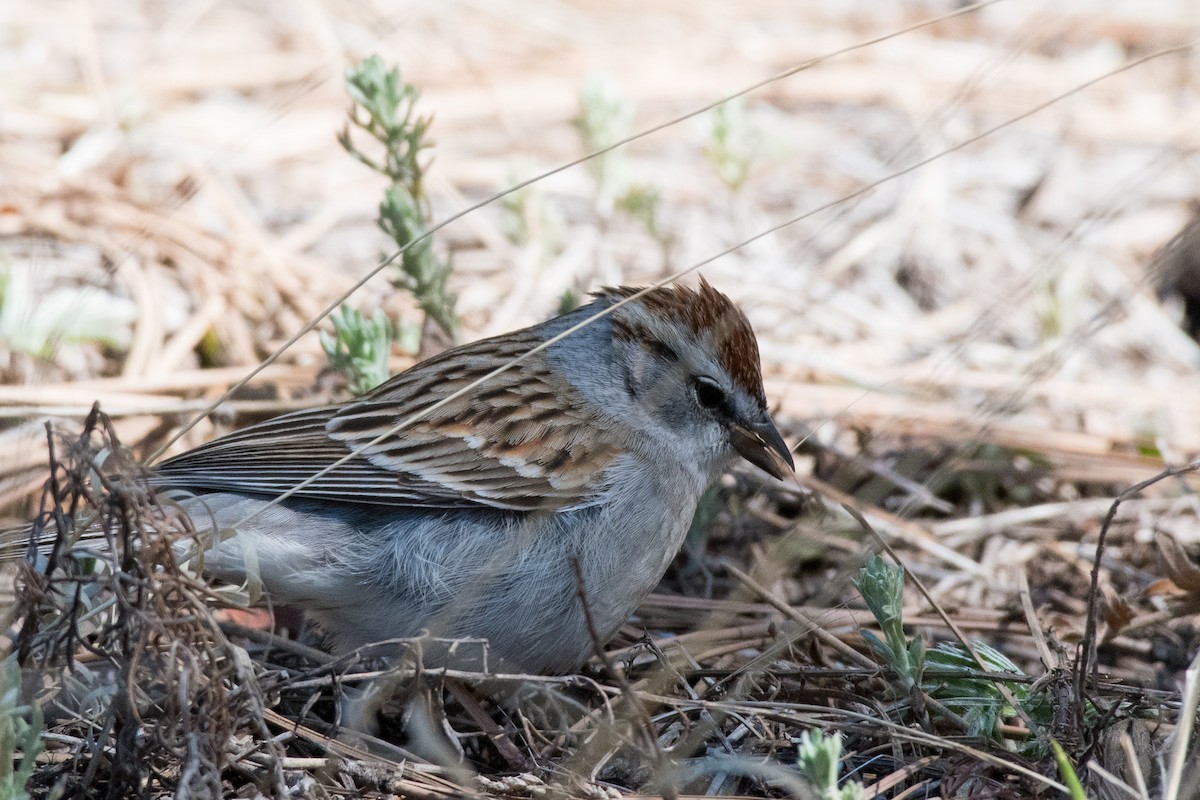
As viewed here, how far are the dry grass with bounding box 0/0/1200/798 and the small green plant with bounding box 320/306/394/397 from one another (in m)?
0.59

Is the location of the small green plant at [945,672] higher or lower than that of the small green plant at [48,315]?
lower

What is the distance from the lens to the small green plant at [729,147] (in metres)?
4.88

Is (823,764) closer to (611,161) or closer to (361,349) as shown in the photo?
(361,349)

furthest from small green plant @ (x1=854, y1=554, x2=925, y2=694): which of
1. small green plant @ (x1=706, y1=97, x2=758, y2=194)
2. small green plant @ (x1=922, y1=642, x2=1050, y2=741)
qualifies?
small green plant @ (x1=706, y1=97, x2=758, y2=194)

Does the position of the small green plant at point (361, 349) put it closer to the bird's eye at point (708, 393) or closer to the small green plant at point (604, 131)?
the bird's eye at point (708, 393)

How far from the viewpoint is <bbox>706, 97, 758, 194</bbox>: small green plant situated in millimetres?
4879

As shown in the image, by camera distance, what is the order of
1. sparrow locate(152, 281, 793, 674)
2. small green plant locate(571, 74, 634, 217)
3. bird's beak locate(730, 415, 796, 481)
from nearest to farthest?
sparrow locate(152, 281, 793, 674) → bird's beak locate(730, 415, 796, 481) → small green plant locate(571, 74, 634, 217)

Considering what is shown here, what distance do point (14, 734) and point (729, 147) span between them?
140 inches

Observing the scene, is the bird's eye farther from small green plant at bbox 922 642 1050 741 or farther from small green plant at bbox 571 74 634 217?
small green plant at bbox 571 74 634 217

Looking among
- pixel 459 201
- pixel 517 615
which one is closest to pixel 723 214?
pixel 459 201

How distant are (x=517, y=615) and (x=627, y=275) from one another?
8.12 ft

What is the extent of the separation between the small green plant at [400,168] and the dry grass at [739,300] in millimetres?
213

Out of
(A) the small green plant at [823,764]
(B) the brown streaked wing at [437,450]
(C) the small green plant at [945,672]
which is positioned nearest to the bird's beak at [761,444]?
(B) the brown streaked wing at [437,450]

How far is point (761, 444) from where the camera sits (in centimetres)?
356
